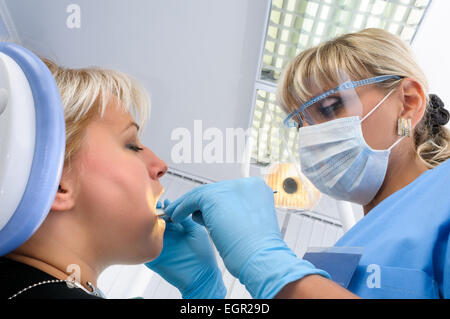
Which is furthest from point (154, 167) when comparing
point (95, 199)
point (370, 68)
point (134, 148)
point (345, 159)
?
point (370, 68)

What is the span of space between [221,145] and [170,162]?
0.64 meters

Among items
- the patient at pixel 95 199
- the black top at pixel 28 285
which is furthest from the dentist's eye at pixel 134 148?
the black top at pixel 28 285

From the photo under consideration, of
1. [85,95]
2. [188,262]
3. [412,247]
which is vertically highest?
[85,95]

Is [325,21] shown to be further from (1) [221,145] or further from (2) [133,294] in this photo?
(2) [133,294]

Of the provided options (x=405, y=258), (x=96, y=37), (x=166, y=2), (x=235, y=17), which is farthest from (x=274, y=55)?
(x=405, y=258)

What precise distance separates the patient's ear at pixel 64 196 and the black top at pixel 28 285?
0.54 ft

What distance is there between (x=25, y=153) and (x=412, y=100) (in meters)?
1.24

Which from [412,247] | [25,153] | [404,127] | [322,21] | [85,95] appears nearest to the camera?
[25,153]

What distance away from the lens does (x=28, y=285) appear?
2.25 ft

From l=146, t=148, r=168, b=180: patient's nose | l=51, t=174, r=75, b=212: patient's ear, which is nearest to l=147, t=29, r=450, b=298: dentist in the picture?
l=146, t=148, r=168, b=180: patient's nose

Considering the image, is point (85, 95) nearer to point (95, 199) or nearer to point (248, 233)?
point (95, 199)

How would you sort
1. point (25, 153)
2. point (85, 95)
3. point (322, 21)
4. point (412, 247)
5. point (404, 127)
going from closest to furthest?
point (25, 153)
point (412, 247)
point (85, 95)
point (404, 127)
point (322, 21)

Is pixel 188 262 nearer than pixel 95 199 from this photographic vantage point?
No

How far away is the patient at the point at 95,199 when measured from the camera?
34.3 inches
